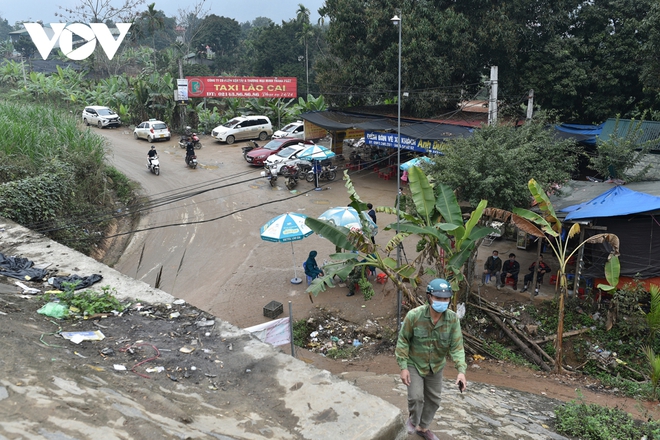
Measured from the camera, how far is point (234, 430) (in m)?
3.96

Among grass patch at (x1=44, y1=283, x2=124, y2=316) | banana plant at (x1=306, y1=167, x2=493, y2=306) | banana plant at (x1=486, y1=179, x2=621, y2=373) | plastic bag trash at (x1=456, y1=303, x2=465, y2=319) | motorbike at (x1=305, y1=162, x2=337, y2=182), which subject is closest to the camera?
grass patch at (x1=44, y1=283, x2=124, y2=316)

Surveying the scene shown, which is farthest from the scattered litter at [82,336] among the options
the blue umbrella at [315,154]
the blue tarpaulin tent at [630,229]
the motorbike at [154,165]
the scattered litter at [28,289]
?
the motorbike at [154,165]

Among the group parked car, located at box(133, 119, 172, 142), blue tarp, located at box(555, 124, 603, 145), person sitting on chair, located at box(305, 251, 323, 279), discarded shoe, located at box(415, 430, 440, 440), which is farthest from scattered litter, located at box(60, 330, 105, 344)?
parked car, located at box(133, 119, 172, 142)

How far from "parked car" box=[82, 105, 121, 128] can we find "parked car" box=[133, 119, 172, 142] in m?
3.87

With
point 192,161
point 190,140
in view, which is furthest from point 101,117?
point 192,161

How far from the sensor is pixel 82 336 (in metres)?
5.46

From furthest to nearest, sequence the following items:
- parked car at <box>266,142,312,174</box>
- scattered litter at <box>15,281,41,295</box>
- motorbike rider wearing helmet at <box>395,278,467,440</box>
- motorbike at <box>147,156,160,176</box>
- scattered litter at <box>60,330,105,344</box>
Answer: motorbike at <box>147,156,160,176</box> < parked car at <box>266,142,312,174</box> < scattered litter at <box>15,281,41,295</box> < scattered litter at <box>60,330,105,344</box> < motorbike rider wearing helmet at <box>395,278,467,440</box>

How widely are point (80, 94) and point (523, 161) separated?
34.9 meters

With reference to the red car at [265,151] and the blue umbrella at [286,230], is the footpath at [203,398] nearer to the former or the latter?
the blue umbrella at [286,230]

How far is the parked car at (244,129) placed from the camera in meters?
27.3

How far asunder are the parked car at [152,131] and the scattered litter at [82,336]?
23.3 meters

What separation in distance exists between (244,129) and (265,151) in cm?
555

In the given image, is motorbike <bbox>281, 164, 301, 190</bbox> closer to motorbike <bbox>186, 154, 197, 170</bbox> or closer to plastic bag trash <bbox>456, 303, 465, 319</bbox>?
motorbike <bbox>186, 154, 197, 170</bbox>

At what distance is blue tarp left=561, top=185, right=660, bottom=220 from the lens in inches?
395
